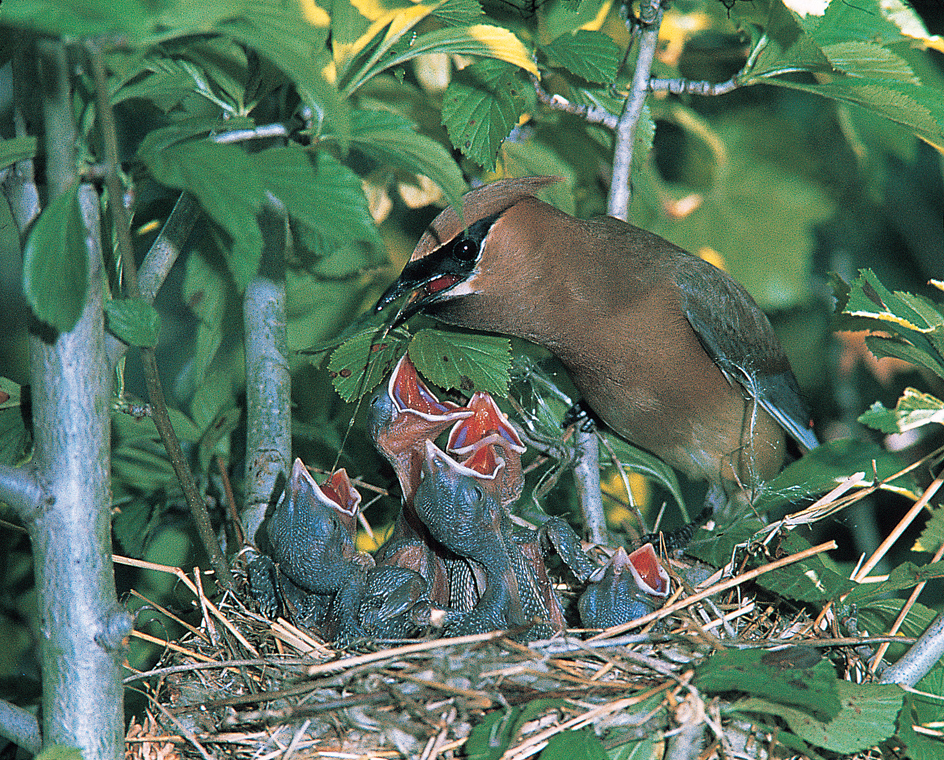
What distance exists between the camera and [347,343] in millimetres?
2025

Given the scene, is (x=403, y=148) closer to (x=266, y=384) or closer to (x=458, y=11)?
(x=458, y=11)

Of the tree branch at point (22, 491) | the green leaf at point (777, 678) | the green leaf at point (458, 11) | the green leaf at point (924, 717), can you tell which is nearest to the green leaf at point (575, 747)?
the green leaf at point (777, 678)

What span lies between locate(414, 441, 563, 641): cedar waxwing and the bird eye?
1.76 feet

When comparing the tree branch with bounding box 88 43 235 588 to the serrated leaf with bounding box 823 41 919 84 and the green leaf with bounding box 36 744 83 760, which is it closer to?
the green leaf with bounding box 36 744 83 760

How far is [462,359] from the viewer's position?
2.02m

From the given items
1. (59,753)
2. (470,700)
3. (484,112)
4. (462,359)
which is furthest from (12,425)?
(484,112)

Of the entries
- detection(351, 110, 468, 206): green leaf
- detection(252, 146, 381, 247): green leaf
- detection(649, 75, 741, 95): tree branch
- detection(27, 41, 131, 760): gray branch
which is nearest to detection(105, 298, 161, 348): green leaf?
detection(27, 41, 131, 760): gray branch

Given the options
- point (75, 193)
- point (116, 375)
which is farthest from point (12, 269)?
point (75, 193)

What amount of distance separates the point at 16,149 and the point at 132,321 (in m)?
0.28

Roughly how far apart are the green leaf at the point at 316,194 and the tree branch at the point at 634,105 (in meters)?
1.16

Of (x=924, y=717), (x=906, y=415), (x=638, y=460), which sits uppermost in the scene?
(x=906, y=415)

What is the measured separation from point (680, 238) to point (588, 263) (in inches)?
35.7

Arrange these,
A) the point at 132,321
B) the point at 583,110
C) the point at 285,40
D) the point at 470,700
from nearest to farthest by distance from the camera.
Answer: the point at 285,40, the point at 132,321, the point at 470,700, the point at 583,110

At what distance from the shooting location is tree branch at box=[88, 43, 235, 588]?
111cm
